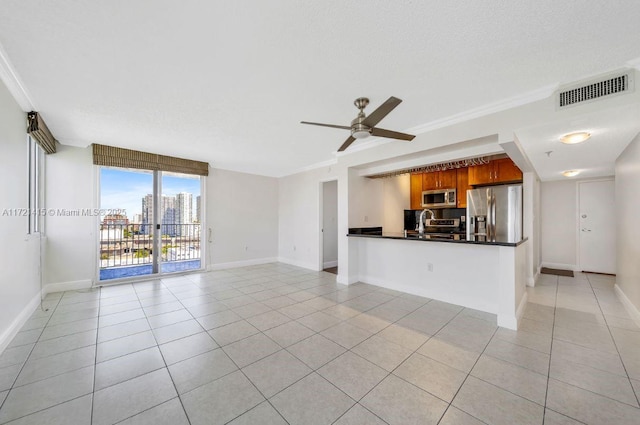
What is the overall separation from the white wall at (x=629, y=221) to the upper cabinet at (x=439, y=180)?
229cm

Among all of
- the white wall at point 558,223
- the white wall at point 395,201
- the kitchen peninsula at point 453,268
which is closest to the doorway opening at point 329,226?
the white wall at point 395,201

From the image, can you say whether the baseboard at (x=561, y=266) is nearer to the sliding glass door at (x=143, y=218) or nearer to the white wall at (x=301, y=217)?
the white wall at (x=301, y=217)

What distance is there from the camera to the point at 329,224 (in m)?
6.07

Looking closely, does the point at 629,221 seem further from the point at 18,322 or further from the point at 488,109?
the point at 18,322

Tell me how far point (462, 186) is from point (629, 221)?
7.70ft

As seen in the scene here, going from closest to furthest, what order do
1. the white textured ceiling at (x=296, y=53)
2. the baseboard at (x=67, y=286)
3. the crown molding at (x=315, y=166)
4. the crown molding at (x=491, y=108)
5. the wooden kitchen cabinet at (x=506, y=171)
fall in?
the white textured ceiling at (x=296, y=53), the crown molding at (x=491, y=108), the baseboard at (x=67, y=286), the wooden kitchen cabinet at (x=506, y=171), the crown molding at (x=315, y=166)

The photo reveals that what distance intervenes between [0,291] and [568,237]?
9.12 m

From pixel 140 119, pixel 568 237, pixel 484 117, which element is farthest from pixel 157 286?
pixel 568 237

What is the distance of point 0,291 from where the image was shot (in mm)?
2139

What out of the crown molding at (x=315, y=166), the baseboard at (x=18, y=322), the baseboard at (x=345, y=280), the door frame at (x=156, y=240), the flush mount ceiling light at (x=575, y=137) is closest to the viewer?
the baseboard at (x=18, y=322)

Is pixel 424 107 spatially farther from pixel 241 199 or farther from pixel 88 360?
pixel 241 199

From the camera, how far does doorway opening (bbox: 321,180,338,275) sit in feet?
19.2

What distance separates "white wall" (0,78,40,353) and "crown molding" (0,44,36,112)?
0.06 m

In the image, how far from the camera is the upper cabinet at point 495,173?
4.48 meters
